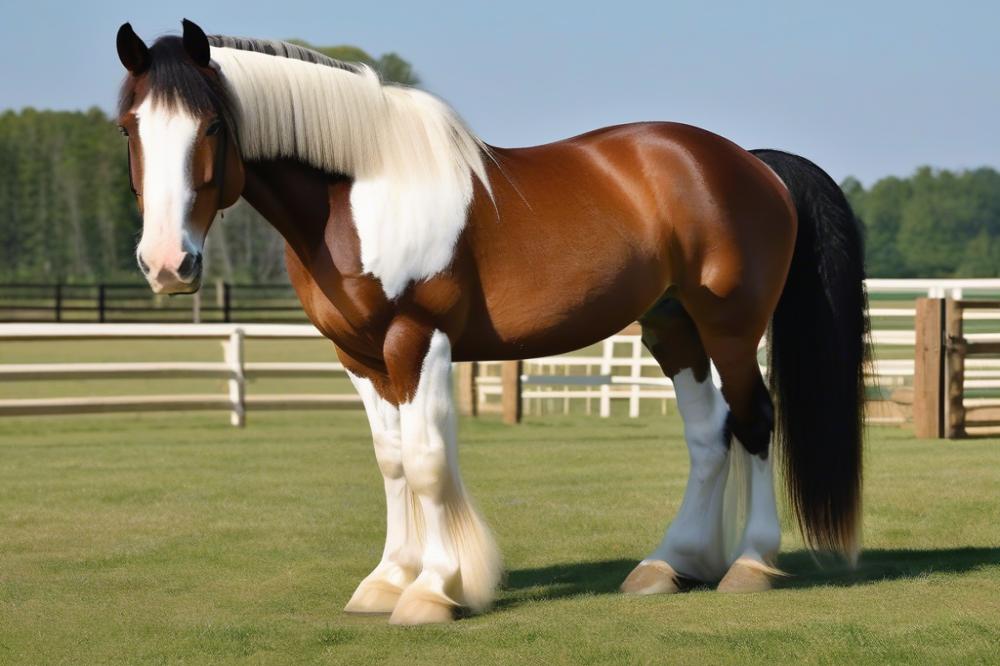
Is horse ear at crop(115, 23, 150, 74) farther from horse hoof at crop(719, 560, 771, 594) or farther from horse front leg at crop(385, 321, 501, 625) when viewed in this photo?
horse hoof at crop(719, 560, 771, 594)

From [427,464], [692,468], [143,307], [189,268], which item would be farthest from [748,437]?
[143,307]

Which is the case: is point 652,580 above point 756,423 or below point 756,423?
below

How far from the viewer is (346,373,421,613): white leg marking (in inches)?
198

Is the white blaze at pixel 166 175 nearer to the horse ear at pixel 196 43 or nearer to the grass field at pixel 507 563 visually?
the horse ear at pixel 196 43

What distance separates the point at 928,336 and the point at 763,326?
715 cm

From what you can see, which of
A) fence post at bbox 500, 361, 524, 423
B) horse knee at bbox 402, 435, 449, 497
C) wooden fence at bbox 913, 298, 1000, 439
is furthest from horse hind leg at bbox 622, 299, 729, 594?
fence post at bbox 500, 361, 524, 423

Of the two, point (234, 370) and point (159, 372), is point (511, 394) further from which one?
point (159, 372)

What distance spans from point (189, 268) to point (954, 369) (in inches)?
369

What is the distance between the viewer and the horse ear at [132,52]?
14.1ft

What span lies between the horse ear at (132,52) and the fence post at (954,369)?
9319 millimetres

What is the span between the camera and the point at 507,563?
6141mm

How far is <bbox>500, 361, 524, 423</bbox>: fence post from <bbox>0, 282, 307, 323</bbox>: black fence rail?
1997cm

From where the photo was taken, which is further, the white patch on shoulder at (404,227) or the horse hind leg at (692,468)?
the horse hind leg at (692,468)

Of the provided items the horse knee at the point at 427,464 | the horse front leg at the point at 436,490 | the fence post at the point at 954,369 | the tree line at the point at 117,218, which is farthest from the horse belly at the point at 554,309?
the tree line at the point at 117,218
